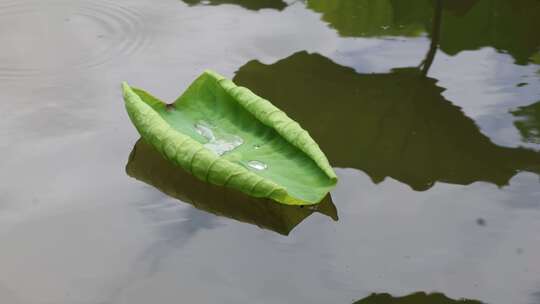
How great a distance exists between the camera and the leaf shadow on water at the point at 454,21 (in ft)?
6.00

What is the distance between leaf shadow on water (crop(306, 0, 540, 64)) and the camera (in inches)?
72.0

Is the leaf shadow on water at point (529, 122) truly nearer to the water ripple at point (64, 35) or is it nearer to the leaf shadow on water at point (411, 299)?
the leaf shadow on water at point (411, 299)

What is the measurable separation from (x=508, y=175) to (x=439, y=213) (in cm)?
19

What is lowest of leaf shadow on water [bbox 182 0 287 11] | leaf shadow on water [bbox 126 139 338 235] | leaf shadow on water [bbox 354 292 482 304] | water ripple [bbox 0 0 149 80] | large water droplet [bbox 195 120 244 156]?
leaf shadow on water [bbox 354 292 482 304]

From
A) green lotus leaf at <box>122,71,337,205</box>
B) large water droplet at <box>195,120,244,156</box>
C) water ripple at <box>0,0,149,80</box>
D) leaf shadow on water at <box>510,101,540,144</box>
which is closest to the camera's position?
green lotus leaf at <box>122,71,337,205</box>

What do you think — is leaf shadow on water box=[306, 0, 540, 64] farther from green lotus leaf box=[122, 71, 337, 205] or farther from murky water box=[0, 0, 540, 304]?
green lotus leaf box=[122, 71, 337, 205]

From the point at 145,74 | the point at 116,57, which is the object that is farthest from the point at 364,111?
the point at 116,57

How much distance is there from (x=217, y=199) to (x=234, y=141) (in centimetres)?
14

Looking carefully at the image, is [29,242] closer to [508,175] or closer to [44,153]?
[44,153]

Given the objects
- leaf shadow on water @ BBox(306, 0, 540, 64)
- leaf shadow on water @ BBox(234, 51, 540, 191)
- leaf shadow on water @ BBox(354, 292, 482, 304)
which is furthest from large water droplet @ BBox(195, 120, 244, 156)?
leaf shadow on water @ BBox(306, 0, 540, 64)

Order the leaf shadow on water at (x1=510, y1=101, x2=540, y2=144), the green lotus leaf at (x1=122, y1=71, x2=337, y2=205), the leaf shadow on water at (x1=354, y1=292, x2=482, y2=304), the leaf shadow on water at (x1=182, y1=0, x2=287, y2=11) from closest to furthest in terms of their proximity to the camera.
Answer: the leaf shadow on water at (x1=354, y1=292, x2=482, y2=304) → the green lotus leaf at (x1=122, y1=71, x2=337, y2=205) → the leaf shadow on water at (x1=510, y1=101, x2=540, y2=144) → the leaf shadow on water at (x1=182, y1=0, x2=287, y2=11)

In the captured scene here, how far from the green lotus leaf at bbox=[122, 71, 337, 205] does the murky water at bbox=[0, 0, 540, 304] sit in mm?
58

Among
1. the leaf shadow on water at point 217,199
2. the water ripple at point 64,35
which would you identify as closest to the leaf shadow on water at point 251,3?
the water ripple at point 64,35

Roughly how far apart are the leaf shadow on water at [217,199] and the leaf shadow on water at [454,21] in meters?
0.69
